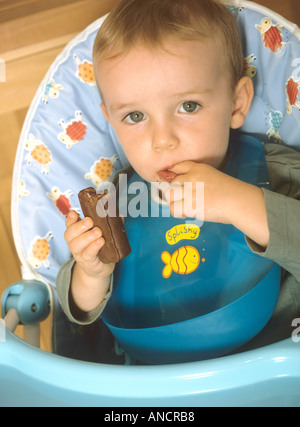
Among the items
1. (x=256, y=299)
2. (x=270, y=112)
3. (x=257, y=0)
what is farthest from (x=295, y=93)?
(x=256, y=299)

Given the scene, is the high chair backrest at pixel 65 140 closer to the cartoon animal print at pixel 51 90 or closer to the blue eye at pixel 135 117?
the cartoon animal print at pixel 51 90

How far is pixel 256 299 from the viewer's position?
0.74 meters

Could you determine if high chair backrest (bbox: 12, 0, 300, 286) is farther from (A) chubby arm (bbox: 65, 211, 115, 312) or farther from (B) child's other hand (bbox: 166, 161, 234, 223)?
(B) child's other hand (bbox: 166, 161, 234, 223)

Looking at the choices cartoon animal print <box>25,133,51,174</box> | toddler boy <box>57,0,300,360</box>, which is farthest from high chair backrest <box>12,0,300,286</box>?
toddler boy <box>57,0,300,360</box>

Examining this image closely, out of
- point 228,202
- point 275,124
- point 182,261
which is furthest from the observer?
point 275,124

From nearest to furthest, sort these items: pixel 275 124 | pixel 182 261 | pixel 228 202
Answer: pixel 228 202 < pixel 182 261 < pixel 275 124

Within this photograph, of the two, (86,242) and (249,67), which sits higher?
(249,67)

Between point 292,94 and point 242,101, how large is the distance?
0.10 metres

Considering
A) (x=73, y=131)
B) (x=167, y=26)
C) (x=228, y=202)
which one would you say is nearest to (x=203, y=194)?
(x=228, y=202)

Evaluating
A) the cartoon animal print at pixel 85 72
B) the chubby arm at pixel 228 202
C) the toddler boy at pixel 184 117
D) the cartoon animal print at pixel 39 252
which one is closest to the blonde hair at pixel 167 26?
the toddler boy at pixel 184 117

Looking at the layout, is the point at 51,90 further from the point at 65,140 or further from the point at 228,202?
the point at 228,202

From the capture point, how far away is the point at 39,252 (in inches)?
37.6

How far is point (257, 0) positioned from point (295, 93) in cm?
24

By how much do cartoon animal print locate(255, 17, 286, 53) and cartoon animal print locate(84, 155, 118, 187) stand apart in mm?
373
